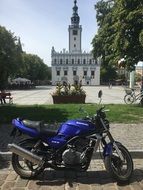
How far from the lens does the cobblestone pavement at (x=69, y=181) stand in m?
6.45

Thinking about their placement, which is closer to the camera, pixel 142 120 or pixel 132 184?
pixel 132 184

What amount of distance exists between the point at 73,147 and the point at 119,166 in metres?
0.82

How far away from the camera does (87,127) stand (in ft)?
22.0

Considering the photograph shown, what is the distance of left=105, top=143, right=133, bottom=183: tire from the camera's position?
260 inches

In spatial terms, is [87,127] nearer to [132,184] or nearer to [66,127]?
[66,127]

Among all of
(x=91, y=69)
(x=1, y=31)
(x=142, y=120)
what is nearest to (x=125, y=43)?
(x=142, y=120)

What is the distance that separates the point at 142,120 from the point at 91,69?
5553 inches

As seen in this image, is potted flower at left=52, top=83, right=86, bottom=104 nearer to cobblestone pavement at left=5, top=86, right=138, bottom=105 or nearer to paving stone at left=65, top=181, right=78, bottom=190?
cobblestone pavement at left=5, top=86, right=138, bottom=105

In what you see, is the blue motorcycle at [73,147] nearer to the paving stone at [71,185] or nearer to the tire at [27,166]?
the tire at [27,166]

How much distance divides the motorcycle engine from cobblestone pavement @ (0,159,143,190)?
332mm

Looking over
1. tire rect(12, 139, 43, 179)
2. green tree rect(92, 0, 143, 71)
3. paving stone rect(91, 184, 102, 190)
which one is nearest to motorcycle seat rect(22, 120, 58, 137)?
tire rect(12, 139, 43, 179)

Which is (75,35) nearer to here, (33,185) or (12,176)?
(12,176)

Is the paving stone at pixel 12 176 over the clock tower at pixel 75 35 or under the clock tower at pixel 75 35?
under

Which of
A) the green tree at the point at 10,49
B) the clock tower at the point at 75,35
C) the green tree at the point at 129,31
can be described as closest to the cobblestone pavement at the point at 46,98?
the green tree at the point at 129,31
